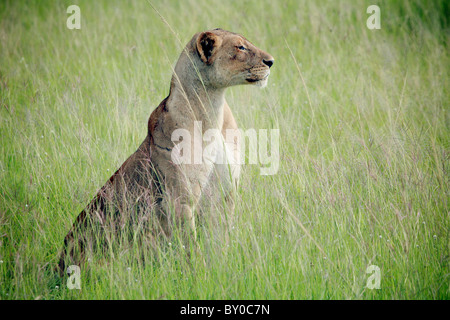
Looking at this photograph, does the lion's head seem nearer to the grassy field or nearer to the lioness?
the lioness

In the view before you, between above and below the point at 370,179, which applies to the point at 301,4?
above

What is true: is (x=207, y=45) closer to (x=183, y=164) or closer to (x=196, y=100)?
(x=196, y=100)

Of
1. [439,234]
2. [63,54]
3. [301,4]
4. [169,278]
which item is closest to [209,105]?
[169,278]

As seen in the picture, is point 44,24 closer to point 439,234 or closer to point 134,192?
point 134,192

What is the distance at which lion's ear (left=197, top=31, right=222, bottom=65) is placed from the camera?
3.72m

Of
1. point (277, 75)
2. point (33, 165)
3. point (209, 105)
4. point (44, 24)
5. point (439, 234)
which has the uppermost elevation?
point (44, 24)

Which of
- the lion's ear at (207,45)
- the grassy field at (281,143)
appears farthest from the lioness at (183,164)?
the grassy field at (281,143)

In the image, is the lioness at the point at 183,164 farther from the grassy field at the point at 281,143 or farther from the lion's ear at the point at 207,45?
the grassy field at the point at 281,143

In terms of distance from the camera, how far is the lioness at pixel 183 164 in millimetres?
3557

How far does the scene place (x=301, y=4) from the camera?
882cm

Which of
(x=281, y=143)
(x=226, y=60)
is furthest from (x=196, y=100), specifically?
(x=281, y=143)

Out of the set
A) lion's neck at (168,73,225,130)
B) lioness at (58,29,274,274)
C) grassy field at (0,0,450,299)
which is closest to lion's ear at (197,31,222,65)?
lioness at (58,29,274,274)
